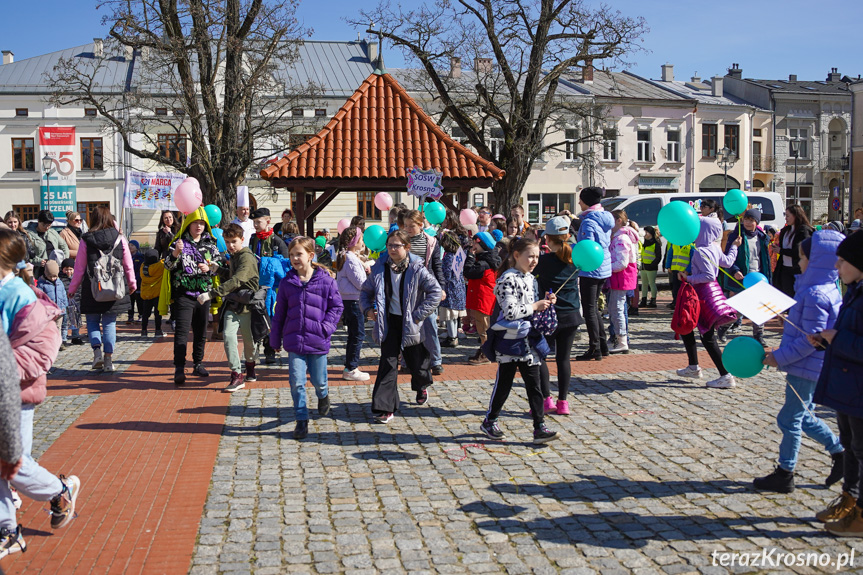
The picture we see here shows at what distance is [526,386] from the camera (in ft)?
A: 20.2

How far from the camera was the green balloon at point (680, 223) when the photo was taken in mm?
6703

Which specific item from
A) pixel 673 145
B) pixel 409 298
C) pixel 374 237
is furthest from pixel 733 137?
pixel 409 298

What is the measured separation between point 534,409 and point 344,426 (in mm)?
1751

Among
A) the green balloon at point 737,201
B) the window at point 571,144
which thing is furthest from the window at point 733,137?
the green balloon at point 737,201

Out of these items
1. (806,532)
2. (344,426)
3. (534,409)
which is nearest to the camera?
(806,532)

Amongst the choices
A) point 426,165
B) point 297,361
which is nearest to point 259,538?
point 297,361

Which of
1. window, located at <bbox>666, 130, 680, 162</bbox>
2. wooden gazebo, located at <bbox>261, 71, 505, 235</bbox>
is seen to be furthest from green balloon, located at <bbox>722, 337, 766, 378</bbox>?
window, located at <bbox>666, 130, 680, 162</bbox>

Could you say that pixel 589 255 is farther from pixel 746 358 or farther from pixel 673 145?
pixel 673 145

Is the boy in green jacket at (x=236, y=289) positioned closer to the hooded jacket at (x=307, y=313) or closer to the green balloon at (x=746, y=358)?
the hooded jacket at (x=307, y=313)

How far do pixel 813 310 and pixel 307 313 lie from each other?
3863 mm

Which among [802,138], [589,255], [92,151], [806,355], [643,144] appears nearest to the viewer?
[806,355]

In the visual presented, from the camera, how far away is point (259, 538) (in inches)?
172

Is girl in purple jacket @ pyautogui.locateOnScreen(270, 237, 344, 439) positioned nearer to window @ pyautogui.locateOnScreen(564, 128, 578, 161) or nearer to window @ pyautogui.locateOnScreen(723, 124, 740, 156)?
window @ pyautogui.locateOnScreen(564, 128, 578, 161)

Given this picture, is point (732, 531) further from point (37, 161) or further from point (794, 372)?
point (37, 161)
